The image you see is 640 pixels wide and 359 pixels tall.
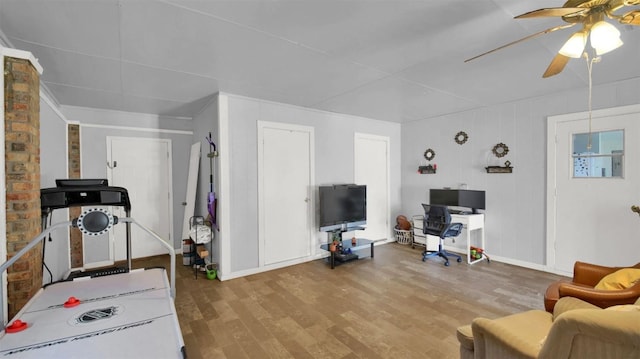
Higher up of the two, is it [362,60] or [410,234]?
[362,60]

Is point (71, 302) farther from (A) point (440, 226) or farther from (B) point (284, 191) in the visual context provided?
(A) point (440, 226)

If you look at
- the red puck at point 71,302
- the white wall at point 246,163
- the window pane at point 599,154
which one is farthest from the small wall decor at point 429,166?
the red puck at point 71,302

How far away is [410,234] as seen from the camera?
5457mm

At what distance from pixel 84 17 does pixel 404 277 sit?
4.13 metres

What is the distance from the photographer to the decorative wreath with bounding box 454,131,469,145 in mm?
4809

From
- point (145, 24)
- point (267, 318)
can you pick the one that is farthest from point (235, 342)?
point (145, 24)

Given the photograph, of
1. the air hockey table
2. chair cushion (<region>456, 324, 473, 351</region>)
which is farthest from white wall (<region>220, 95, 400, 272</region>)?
chair cushion (<region>456, 324, 473, 351</region>)

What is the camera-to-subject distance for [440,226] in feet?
14.4

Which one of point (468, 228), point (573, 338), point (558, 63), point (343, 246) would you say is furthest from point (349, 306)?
point (558, 63)

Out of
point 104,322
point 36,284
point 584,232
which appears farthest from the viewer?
point 584,232

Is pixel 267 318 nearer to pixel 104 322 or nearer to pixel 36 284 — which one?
pixel 104 322

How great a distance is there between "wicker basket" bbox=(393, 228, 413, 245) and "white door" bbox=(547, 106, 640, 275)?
211 cm

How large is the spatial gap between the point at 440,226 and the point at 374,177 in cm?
157

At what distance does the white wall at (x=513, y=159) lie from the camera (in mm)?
3783
